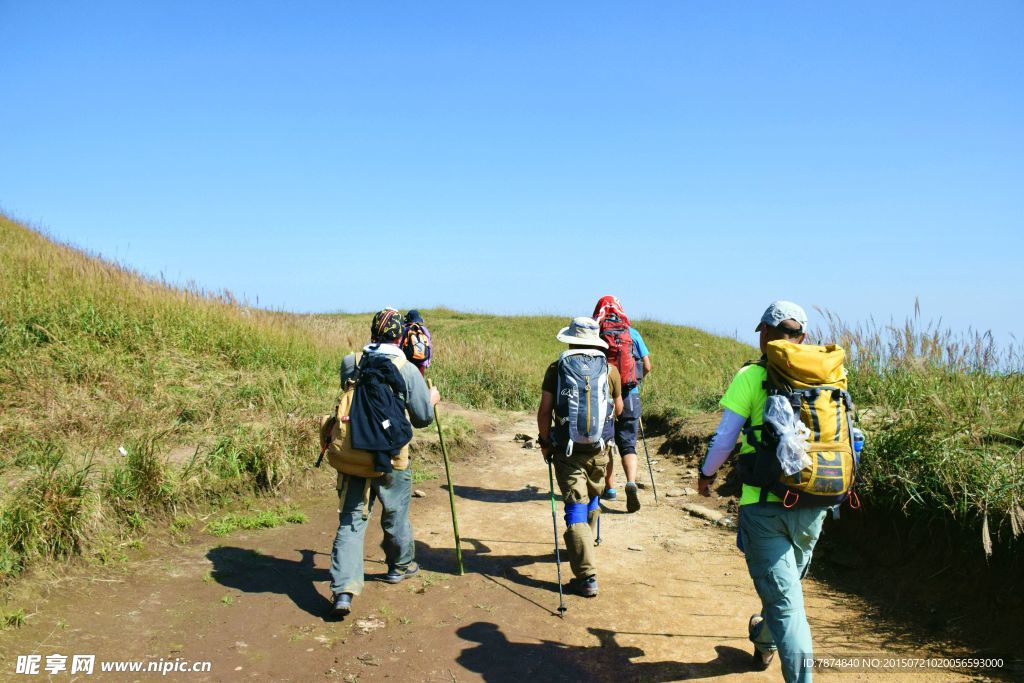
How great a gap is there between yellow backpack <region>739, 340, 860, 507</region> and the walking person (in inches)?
68.3

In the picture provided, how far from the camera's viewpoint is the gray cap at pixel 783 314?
3.68 m

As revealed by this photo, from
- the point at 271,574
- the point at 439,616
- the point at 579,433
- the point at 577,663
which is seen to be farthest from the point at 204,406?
the point at 577,663

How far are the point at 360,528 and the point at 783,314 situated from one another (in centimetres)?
337

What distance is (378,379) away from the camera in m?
5.04

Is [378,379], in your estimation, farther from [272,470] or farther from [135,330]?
[135,330]

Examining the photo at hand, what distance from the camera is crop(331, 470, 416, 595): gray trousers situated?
4.98 meters

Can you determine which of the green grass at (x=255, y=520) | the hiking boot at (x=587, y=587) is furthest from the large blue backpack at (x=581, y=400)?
the green grass at (x=255, y=520)

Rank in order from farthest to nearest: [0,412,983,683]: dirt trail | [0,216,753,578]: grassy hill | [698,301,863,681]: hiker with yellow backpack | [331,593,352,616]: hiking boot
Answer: [0,216,753,578]: grassy hill, [331,593,352,616]: hiking boot, [0,412,983,683]: dirt trail, [698,301,863,681]: hiker with yellow backpack

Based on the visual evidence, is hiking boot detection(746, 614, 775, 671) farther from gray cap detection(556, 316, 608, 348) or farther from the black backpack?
the black backpack

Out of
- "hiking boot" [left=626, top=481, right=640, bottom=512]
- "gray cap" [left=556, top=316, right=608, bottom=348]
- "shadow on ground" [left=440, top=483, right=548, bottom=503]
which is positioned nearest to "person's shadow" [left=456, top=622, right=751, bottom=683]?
"hiking boot" [left=626, top=481, right=640, bottom=512]

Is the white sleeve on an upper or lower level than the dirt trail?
upper

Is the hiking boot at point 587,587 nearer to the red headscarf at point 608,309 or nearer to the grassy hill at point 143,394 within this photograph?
the red headscarf at point 608,309

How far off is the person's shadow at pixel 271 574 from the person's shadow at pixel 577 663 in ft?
4.41

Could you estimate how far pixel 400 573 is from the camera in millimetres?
5621
